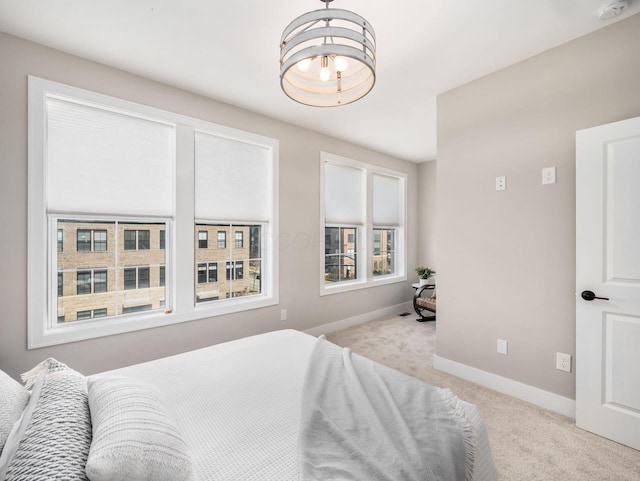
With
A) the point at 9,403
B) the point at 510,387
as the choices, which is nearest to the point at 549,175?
the point at 510,387

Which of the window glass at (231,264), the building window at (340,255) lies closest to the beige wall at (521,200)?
the building window at (340,255)

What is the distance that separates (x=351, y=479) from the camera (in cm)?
91

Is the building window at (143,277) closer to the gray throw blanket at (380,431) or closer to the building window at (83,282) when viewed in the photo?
the building window at (83,282)

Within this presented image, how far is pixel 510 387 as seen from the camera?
2490 millimetres

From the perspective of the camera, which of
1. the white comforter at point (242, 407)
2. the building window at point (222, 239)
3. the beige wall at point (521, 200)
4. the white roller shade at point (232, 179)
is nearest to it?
the white comforter at point (242, 407)

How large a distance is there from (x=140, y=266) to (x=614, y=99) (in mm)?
3817

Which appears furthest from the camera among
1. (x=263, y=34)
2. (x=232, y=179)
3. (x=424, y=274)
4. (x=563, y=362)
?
(x=424, y=274)

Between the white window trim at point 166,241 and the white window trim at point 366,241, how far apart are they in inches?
28.9

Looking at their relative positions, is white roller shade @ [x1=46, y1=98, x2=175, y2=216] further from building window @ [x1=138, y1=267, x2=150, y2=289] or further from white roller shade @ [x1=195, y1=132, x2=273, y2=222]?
building window @ [x1=138, y1=267, x2=150, y2=289]

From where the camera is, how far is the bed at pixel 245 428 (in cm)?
Answer: 79

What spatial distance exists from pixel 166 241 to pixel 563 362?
3.41 metres

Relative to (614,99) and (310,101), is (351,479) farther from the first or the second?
(614,99)

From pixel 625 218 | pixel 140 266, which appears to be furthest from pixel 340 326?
pixel 625 218

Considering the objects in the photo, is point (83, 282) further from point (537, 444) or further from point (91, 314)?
point (537, 444)
